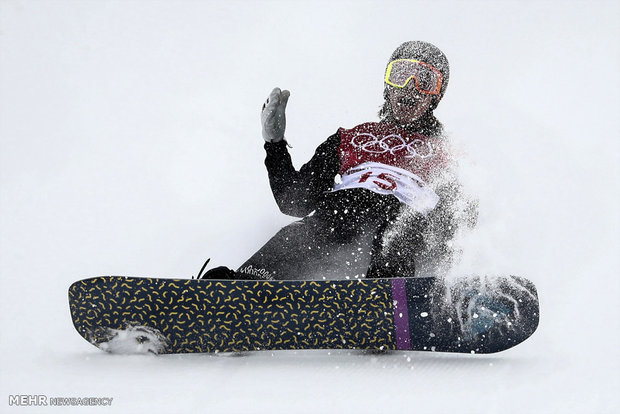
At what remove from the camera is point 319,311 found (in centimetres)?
226

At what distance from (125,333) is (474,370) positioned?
95 cm

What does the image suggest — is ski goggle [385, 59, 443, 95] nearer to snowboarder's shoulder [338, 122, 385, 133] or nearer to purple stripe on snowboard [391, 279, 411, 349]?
snowboarder's shoulder [338, 122, 385, 133]

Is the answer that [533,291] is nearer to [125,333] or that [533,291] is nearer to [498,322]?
[498,322]

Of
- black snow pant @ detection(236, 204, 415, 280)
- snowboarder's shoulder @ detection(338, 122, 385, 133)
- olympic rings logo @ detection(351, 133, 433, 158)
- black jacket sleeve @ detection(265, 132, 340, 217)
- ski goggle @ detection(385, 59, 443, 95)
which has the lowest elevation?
black snow pant @ detection(236, 204, 415, 280)

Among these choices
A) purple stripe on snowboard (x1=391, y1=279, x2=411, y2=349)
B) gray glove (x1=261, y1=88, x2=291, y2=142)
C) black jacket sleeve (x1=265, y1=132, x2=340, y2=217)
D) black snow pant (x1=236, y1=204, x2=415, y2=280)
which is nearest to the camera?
purple stripe on snowboard (x1=391, y1=279, x2=411, y2=349)

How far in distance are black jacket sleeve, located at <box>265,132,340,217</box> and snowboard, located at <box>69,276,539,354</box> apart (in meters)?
0.64

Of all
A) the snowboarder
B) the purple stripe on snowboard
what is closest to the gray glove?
the snowboarder

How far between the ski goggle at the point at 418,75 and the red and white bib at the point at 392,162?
15cm

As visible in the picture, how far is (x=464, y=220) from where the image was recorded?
267 centimetres

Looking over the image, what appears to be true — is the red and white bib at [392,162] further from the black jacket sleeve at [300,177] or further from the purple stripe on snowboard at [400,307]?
the purple stripe on snowboard at [400,307]

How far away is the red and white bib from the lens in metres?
2.68

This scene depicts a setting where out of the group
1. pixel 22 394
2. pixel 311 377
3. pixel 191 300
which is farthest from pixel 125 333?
pixel 311 377

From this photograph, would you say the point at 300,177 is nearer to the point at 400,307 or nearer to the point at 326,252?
the point at 326,252

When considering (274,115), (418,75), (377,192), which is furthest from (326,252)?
(418,75)
